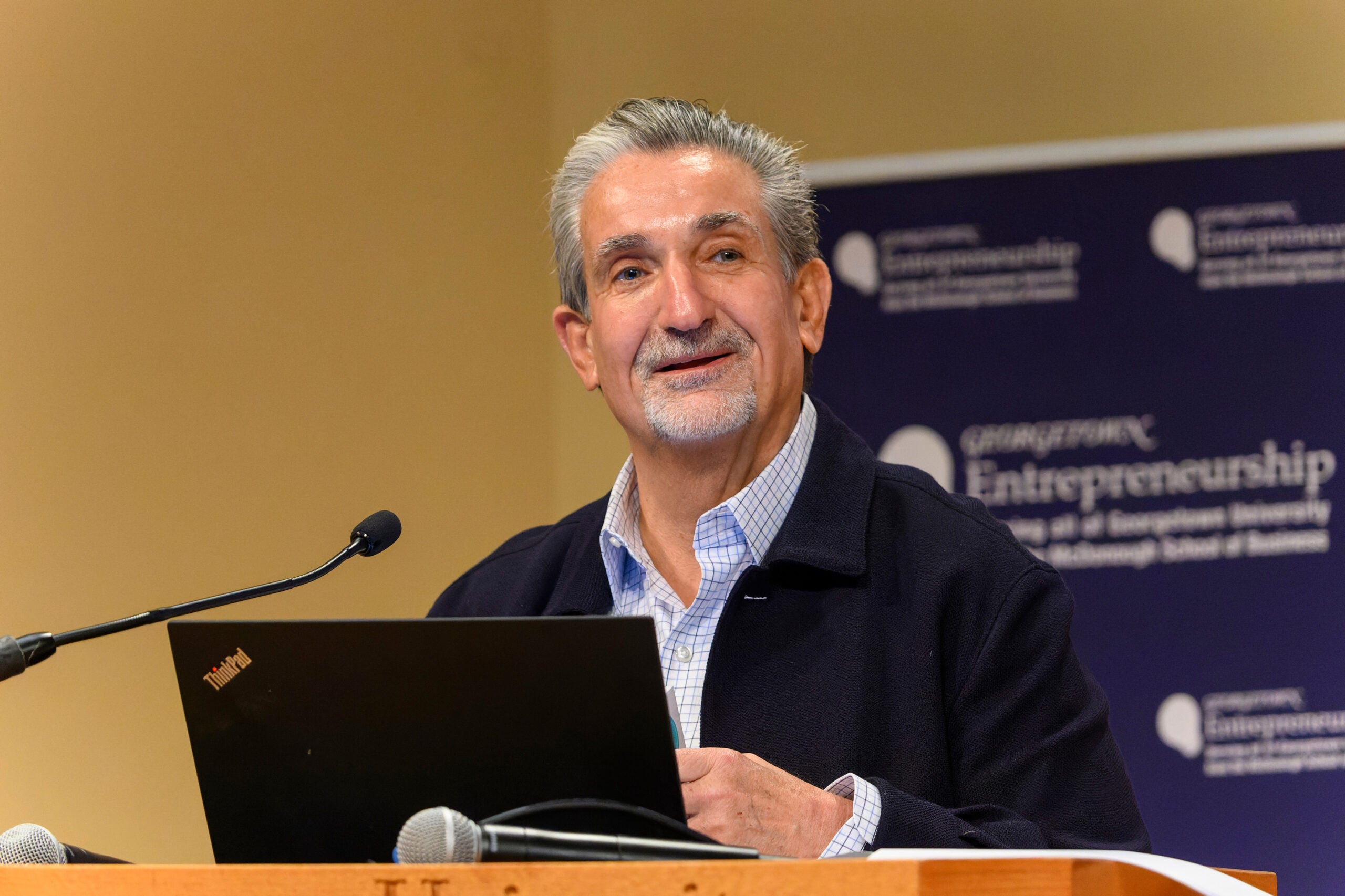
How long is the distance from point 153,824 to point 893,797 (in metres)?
1.45

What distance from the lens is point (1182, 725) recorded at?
9.41 ft

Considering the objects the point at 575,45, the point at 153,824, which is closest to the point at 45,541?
the point at 153,824

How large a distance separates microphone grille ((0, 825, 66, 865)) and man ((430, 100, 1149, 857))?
0.69 m

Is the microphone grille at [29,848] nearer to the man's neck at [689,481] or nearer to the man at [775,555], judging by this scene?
the man at [775,555]

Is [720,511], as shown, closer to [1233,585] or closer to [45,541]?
[45,541]

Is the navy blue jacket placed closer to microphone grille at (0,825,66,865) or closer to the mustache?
the mustache

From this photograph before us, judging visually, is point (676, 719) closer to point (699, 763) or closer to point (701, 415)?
point (699, 763)

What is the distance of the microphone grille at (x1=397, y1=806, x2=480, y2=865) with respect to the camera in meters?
0.77

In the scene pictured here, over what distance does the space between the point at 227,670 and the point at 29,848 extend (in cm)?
20

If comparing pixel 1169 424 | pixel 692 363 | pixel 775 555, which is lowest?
pixel 775 555

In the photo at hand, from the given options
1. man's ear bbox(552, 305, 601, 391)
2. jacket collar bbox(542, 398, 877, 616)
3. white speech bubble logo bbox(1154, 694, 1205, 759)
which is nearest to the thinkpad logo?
jacket collar bbox(542, 398, 877, 616)

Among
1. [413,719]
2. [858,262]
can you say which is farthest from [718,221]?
[858,262]

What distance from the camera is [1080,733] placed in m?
1.45

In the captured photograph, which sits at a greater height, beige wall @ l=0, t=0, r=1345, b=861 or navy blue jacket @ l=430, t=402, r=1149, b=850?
beige wall @ l=0, t=0, r=1345, b=861
